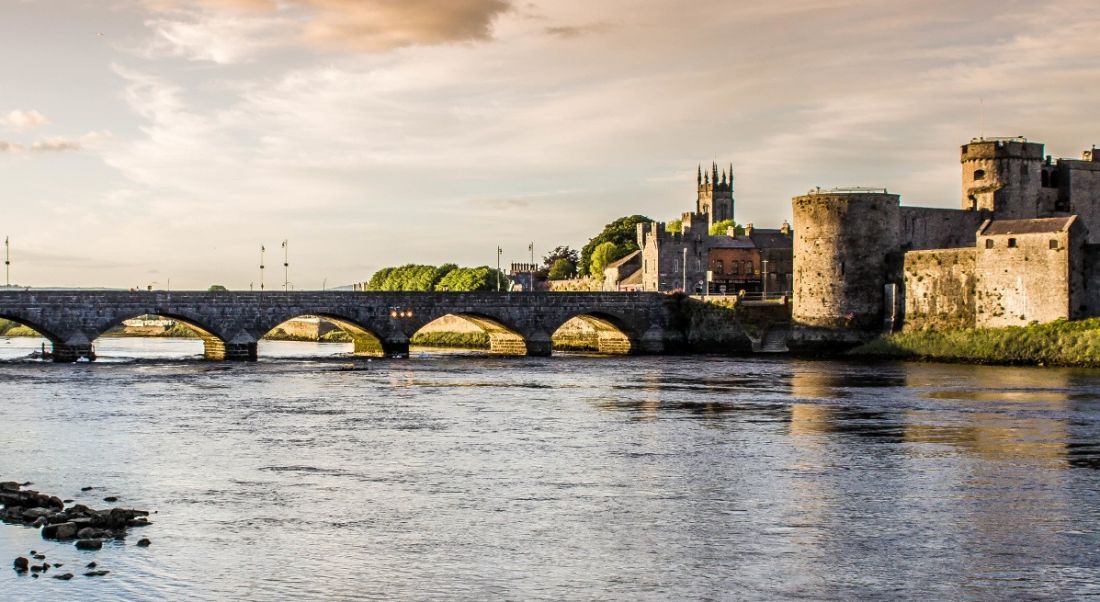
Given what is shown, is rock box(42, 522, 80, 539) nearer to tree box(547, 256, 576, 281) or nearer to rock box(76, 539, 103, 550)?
rock box(76, 539, 103, 550)

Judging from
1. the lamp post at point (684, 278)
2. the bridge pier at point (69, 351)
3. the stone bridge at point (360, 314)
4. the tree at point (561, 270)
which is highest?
the tree at point (561, 270)

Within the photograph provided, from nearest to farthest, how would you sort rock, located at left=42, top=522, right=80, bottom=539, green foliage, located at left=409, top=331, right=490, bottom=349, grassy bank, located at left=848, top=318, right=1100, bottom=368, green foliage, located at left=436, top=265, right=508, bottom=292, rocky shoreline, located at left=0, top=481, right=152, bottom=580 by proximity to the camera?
1. rocky shoreline, located at left=0, top=481, right=152, bottom=580
2. rock, located at left=42, top=522, right=80, bottom=539
3. grassy bank, located at left=848, top=318, right=1100, bottom=368
4. green foliage, located at left=409, top=331, right=490, bottom=349
5. green foliage, located at left=436, top=265, right=508, bottom=292

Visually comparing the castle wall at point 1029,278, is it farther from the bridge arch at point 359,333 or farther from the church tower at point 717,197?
the church tower at point 717,197

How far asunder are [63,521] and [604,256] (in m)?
127

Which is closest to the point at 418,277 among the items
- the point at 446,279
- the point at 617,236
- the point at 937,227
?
the point at 446,279

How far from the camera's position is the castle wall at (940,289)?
258 feet

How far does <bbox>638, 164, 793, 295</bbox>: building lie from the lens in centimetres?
11406

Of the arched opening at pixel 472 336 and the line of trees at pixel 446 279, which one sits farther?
the line of trees at pixel 446 279

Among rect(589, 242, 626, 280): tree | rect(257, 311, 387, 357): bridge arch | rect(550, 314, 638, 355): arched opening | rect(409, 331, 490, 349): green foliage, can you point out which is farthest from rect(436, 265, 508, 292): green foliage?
rect(257, 311, 387, 357): bridge arch

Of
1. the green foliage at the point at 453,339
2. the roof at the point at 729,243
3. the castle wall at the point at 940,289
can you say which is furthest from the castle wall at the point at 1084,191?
the green foliage at the point at 453,339

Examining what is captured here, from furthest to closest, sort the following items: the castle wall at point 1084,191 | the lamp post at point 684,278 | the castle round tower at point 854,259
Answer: the lamp post at point 684,278
the castle wall at point 1084,191
the castle round tower at point 854,259

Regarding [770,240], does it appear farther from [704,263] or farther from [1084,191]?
[1084,191]

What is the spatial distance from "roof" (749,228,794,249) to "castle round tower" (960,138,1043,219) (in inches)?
1343

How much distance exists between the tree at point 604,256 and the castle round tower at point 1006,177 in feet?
197
